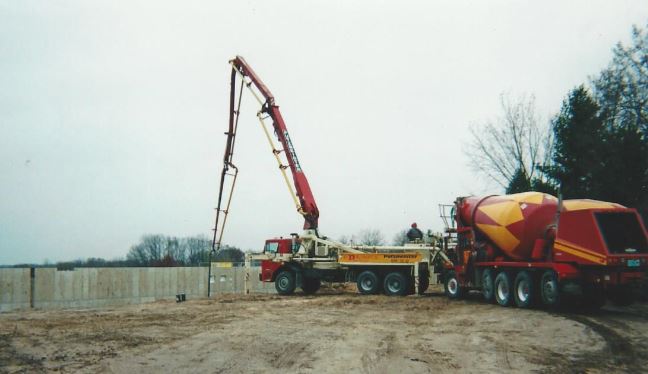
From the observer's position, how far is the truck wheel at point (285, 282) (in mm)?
29188

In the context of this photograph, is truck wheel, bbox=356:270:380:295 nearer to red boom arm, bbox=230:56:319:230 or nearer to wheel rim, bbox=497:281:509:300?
red boom arm, bbox=230:56:319:230

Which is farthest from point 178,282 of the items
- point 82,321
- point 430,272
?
point 82,321

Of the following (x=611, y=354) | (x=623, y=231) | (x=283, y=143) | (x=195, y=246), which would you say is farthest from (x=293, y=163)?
(x=195, y=246)

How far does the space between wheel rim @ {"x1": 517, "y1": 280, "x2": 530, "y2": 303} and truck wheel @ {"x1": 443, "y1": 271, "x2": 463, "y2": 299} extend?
4242 mm

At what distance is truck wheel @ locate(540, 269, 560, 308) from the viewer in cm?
1802

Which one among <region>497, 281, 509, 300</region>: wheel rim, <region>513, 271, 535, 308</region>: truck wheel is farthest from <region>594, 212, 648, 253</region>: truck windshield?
<region>497, 281, 509, 300</region>: wheel rim

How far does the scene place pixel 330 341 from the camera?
13047 mm

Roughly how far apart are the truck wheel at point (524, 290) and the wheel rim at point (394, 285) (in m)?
6.87

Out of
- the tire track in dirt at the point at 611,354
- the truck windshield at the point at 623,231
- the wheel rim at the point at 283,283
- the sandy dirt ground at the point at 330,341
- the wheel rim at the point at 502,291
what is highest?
the truck windshield at the point at 623,231

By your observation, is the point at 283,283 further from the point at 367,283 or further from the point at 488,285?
the point at 488,285

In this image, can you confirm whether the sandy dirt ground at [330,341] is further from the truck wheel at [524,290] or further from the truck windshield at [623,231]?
the truck windshield at [623,231]

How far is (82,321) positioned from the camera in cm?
1725

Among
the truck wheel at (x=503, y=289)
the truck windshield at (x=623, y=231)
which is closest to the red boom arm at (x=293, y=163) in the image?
the truck wheel at (x=503, y=289)

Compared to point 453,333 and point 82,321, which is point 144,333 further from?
point 453,333
